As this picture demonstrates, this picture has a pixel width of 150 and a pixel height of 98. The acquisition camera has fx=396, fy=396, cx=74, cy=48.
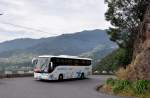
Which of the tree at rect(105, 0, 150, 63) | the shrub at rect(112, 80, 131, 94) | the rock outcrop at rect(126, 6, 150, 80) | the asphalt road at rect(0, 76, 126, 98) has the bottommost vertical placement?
the asphalt road at rect(0, 76, 126, 98)

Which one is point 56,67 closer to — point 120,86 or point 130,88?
point 120,86

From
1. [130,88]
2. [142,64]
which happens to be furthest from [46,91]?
[142,64]

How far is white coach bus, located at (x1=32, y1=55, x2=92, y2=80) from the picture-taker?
3875cm

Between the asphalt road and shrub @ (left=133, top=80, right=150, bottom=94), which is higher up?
shrub @ (left=133, top=80, right=150, bottom=94)

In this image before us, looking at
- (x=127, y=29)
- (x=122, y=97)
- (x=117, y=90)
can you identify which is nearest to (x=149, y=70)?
(x=117, y=90)

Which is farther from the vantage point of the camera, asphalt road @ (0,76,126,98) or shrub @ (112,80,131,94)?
shrub @ (112,80,131,94)

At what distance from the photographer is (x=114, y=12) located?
50.6 meters

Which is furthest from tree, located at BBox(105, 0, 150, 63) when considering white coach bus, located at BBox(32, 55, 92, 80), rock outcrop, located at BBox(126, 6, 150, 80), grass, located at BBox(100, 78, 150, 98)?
grass, located at BBox(100, 78, 150, 98)

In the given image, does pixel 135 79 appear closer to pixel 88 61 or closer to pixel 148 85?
pixel 148 85

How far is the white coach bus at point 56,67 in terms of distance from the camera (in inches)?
1526

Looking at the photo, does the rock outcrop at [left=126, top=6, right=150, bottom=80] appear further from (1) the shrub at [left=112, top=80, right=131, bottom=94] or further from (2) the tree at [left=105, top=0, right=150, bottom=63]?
(2) the tree at [left=105, top=0, right=150, bottom=63]

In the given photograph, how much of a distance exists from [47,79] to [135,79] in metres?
12.5

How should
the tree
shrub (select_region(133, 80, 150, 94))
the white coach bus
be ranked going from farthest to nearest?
the tree, the white coach bus, shrub (select_region(133, 80, 150, 94))

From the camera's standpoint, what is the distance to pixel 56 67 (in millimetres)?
39438
